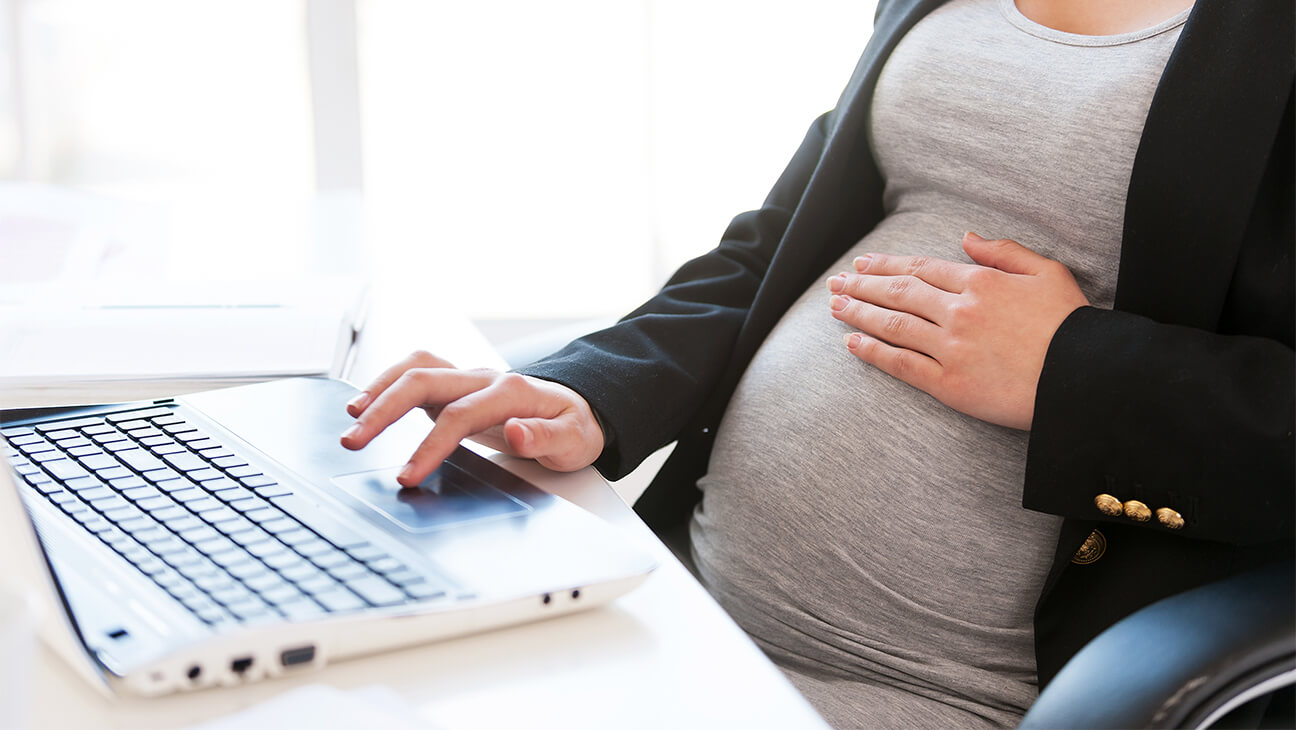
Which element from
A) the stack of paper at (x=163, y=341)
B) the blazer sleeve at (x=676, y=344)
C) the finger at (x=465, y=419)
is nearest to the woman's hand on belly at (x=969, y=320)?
the blazer sleeve at (x=676, y=344)

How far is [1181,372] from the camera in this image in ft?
1.89

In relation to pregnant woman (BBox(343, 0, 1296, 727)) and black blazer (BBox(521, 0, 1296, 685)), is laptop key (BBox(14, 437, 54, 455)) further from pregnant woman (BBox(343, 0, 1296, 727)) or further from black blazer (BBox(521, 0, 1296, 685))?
black blazer (BBox(521, 0, 1296, 685))

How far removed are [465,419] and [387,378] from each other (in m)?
0.09

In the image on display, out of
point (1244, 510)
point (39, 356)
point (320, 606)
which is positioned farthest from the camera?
point (39, 356)

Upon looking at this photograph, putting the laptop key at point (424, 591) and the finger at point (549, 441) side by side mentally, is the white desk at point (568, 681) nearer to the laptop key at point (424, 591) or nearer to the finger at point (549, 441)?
the laptop key at point (424, 591)

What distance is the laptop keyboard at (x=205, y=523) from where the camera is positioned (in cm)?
39

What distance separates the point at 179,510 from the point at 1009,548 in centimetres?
50

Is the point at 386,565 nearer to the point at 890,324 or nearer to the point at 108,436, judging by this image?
the point at 108,436

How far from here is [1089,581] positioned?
66 cm

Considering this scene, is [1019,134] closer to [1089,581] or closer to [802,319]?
[802,319]

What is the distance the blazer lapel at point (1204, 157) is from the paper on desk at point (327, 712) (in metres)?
0.54

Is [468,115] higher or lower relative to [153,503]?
lower

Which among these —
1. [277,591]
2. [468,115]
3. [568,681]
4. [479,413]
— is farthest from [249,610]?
[468,115]

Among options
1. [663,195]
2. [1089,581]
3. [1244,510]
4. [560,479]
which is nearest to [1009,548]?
[1089,581]
